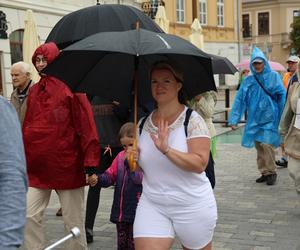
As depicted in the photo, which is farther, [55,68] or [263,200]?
[263,200]

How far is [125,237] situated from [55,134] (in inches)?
39.8

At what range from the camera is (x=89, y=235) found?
5.31m

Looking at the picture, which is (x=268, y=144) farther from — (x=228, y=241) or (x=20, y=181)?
(x=20, y=181)

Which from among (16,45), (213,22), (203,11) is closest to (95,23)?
(16,45)

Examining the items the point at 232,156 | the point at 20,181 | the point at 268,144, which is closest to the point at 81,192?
the point at 20,181

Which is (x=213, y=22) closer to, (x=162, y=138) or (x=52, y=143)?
(x=52, y=143)

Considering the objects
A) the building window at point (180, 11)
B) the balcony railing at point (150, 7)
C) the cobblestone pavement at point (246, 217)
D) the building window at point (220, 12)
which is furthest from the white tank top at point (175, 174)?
the building window at point (220, 12)

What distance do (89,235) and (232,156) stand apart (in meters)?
5.95

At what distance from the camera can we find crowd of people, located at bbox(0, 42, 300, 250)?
3.03 m

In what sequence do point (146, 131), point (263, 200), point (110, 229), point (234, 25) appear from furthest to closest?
point (234, 25)
point (263, 200)
point (110, 229)
point (146, 131)

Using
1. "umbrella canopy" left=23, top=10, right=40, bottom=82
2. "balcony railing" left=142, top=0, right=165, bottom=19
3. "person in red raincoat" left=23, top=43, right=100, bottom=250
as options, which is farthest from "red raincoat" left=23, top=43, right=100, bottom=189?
"balcony railing" left=142, top=0, right=165, bottom=19

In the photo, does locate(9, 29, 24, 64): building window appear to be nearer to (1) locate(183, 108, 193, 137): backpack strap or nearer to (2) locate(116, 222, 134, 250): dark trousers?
(2) locate(116, 222, 134, 250): dark trousers

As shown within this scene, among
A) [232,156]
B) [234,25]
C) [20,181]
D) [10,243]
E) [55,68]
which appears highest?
[234,25]

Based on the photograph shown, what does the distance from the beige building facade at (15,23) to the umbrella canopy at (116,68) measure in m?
11.1
